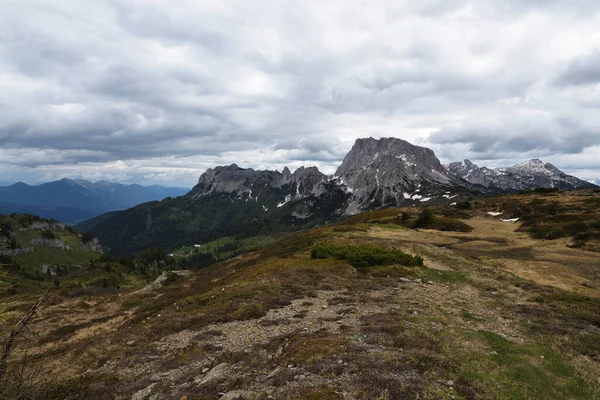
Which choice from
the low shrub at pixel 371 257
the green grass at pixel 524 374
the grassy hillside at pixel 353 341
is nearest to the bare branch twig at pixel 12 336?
the grassy hillside at pixel 353 341

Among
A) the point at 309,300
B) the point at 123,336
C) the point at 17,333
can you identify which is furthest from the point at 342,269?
the point at 17,333

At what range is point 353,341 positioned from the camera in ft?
61.7

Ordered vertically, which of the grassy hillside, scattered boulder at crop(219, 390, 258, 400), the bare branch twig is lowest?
the grassy hillside

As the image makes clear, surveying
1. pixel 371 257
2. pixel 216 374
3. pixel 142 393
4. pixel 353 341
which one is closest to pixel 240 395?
pixel 216 374

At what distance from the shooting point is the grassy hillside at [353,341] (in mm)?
14508

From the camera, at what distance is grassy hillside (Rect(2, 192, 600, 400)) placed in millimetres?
14508

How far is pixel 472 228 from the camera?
8631 centimetres

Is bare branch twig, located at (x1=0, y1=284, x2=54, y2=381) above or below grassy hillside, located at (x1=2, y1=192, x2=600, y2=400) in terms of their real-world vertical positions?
above

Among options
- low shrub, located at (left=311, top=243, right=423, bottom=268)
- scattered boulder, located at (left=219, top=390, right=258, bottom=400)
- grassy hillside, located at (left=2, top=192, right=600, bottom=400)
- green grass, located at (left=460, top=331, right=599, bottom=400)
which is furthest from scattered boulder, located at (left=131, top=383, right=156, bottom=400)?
low shrub, located at (left=311, top=243, right=423, bottom=268)

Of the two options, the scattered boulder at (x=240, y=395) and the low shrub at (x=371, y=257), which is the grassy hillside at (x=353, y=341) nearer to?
the scattered boulder at (x=240, y=395)

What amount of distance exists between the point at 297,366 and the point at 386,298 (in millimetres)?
15378

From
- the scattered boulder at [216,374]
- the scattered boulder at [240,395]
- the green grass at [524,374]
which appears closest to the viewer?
the scattered boulder at [240,395]

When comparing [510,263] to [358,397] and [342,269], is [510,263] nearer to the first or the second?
[342,269]

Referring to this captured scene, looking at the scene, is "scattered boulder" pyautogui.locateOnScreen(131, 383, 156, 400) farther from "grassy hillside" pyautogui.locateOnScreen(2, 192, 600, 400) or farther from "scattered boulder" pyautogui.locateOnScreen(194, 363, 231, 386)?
"scattered boulder" pyautogui.locateOnScreen(194, 363, 231, 386)
